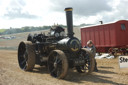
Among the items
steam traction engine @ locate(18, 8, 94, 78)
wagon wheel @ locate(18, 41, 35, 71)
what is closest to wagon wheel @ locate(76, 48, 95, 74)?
steam traction engine @ locate(18, 8, 94, 78)

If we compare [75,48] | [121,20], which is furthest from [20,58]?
[121,20]

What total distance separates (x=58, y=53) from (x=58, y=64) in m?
0.54

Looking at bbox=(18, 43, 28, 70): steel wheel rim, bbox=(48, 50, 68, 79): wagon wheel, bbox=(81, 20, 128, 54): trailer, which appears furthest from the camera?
bbox=(81, 20, 128, 54): trailer

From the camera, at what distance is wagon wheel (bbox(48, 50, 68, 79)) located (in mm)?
5566

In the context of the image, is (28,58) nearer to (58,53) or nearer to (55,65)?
(55,65)

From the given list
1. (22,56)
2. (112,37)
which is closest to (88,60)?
(22,56)

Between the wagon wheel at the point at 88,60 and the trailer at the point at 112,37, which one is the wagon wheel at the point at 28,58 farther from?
the trailer at the point at 112,37

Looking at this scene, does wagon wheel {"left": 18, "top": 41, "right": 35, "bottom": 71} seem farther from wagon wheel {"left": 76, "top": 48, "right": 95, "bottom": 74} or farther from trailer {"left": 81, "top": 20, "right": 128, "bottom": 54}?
trailer {"left": 81, "top": 20, "right": 128, "bottom": 54}

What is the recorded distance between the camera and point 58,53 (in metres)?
5.76

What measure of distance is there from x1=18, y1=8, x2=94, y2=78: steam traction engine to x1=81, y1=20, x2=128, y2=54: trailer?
19.9 ft

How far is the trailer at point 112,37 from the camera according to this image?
1239 centimetres

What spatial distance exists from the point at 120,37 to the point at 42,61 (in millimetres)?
7532

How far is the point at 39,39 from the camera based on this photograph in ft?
26.3

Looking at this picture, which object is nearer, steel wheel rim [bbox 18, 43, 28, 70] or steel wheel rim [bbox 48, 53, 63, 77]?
steel wheel rim [bbox 48, 53, 63, 77]
